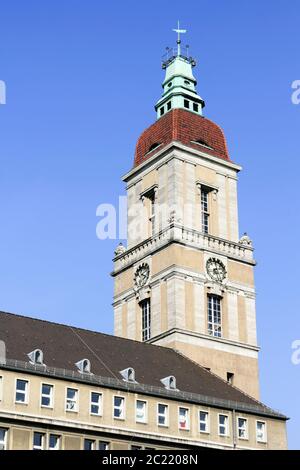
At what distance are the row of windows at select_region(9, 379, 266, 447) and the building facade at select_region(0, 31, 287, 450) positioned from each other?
0.29ft

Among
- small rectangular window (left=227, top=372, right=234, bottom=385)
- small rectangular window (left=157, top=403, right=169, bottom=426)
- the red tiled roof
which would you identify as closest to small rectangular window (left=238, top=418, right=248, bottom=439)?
small rectangular window (left=157, top=403, right=169, bottom=426)

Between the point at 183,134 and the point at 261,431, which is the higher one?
the point at 183,134

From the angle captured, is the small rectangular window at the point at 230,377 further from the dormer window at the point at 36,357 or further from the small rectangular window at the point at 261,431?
the dormer window at the point at 36,357

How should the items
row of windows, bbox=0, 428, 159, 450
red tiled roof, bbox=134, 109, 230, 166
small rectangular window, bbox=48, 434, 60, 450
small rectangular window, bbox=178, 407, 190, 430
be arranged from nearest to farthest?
row of windows, bbox=0, 428, 159, 450 → small rectangular window, bbox=48, 434, 60, 450 → small rectangular window, bbox=178, 407, 190, 430 → red tiled roof, bbox=134, 109, 230, 166

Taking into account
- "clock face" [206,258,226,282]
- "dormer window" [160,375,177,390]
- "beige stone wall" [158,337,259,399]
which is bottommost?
"dormer window" [160,375,177,390]

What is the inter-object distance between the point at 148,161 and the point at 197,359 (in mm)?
22968

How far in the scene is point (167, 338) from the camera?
85812 millimetres

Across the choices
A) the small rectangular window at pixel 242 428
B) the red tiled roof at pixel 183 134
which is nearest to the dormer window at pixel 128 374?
the small rectangular window at pixel 242 428

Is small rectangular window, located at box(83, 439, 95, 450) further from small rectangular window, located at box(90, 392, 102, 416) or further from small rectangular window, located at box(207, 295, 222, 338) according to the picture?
small rectangular window, located at box(207, 295, 222, 338)

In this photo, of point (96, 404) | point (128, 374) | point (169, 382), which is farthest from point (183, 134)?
point (96, 404)

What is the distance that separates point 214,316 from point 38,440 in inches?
1128

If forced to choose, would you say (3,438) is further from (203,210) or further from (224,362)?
(203,210)

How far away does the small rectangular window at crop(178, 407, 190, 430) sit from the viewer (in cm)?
7256

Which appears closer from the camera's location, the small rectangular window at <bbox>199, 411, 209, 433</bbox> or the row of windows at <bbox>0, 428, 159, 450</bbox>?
the row of windows at <bbox>0, 428, 159, 450</bbox>
